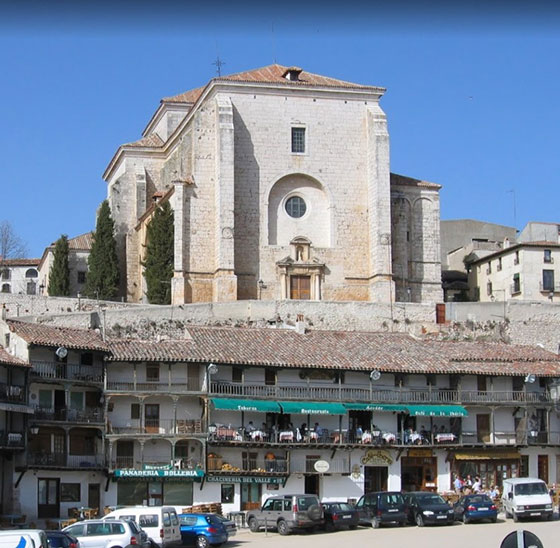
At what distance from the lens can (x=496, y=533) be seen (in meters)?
41.1

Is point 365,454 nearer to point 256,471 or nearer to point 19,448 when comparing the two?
point 256,471

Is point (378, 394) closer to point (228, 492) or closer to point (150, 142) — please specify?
point (228, 492)

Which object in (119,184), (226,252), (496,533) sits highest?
(119,184)

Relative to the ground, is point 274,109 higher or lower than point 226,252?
higher

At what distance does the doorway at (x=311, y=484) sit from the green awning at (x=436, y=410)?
5.26 m

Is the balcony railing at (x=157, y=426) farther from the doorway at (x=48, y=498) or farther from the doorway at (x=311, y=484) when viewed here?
the doorway at (x=311, y=484)

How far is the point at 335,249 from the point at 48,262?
23.8 meters

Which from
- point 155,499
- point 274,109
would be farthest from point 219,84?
point 155,499

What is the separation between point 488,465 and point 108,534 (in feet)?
81.9

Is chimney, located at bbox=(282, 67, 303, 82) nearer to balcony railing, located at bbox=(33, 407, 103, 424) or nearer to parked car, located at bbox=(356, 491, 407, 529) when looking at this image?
balcony railing, located at bbox=(33, 407, 103, 424)

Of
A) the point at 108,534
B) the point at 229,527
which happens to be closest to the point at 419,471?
the point at 229,527

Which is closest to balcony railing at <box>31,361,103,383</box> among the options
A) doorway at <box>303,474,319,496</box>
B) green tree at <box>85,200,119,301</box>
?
doorway at <box>303,474,319,496</box>

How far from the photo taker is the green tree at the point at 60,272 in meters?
78.9

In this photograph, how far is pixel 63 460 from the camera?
4962cm
